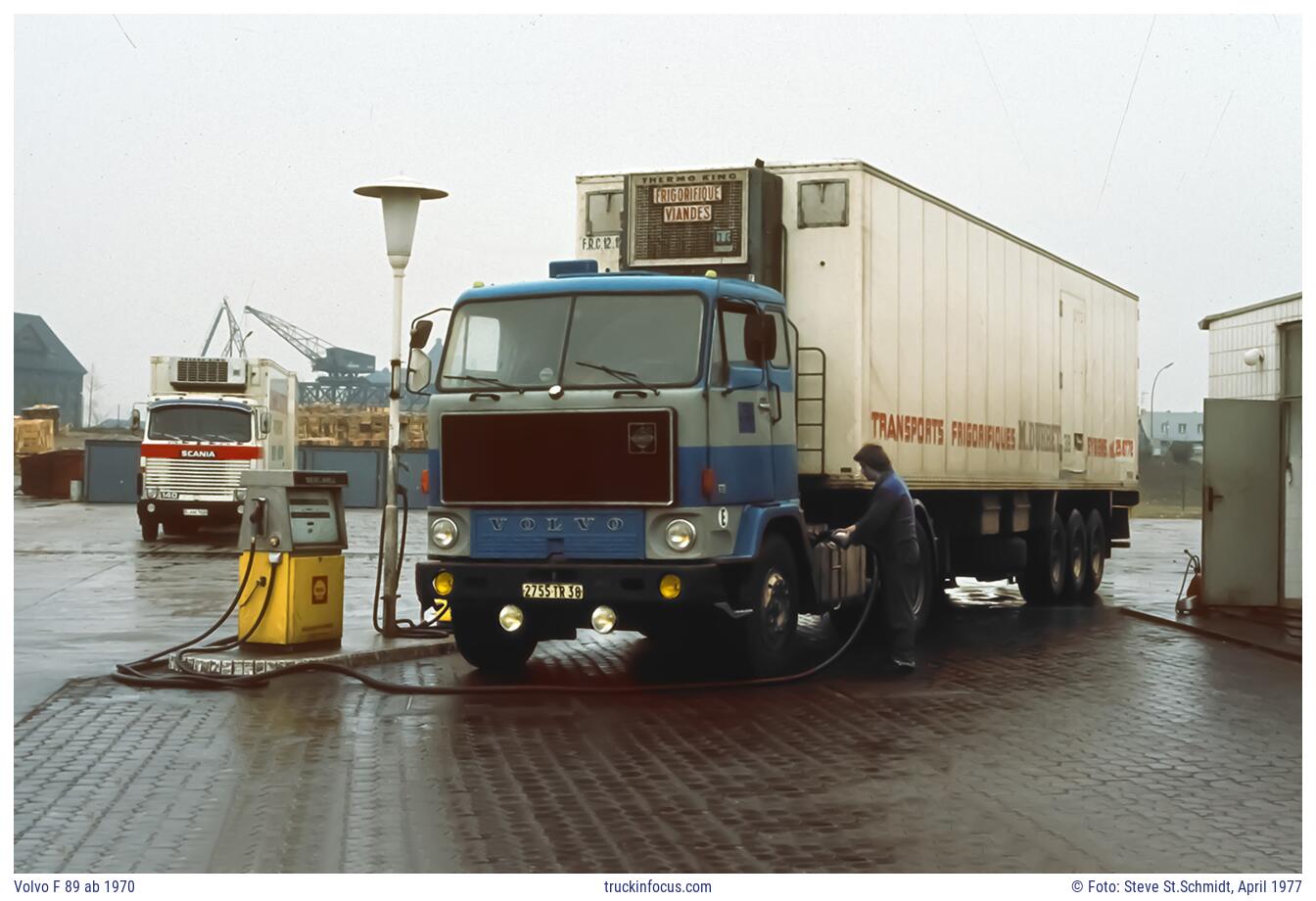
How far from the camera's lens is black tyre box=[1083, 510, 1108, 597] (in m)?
22.0

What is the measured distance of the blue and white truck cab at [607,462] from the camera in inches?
471

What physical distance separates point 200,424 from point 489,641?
22.1 m

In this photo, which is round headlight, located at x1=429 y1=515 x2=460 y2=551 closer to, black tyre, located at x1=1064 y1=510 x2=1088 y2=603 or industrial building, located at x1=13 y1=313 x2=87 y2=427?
black tyre, located at x1=1064 y1=510 x2=1088 y2=603

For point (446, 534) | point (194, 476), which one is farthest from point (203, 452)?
point (446, 534)

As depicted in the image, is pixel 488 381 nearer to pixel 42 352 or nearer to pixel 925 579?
pixel 925 579

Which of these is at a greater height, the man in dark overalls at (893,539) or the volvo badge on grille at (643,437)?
the volvo badge on grille at (643,437)

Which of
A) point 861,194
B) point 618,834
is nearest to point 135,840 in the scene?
point 618,834

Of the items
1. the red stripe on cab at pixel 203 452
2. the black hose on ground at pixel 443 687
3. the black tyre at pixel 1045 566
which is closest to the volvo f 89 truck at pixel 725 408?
the black hose on ground at pixel 443 687

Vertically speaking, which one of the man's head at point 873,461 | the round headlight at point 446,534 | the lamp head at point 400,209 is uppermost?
the lamp head at point 400,209

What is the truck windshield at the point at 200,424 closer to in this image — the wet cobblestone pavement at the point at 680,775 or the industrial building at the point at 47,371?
the wet cobblestone pavement at the point at 680,775

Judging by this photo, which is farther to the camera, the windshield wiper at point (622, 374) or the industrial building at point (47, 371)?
the industrial building at point (47, 371)

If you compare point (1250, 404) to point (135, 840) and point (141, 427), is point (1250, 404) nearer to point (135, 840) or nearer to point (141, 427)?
point (135, 840)

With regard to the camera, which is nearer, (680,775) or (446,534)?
(680,775)

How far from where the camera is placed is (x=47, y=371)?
125 metres
